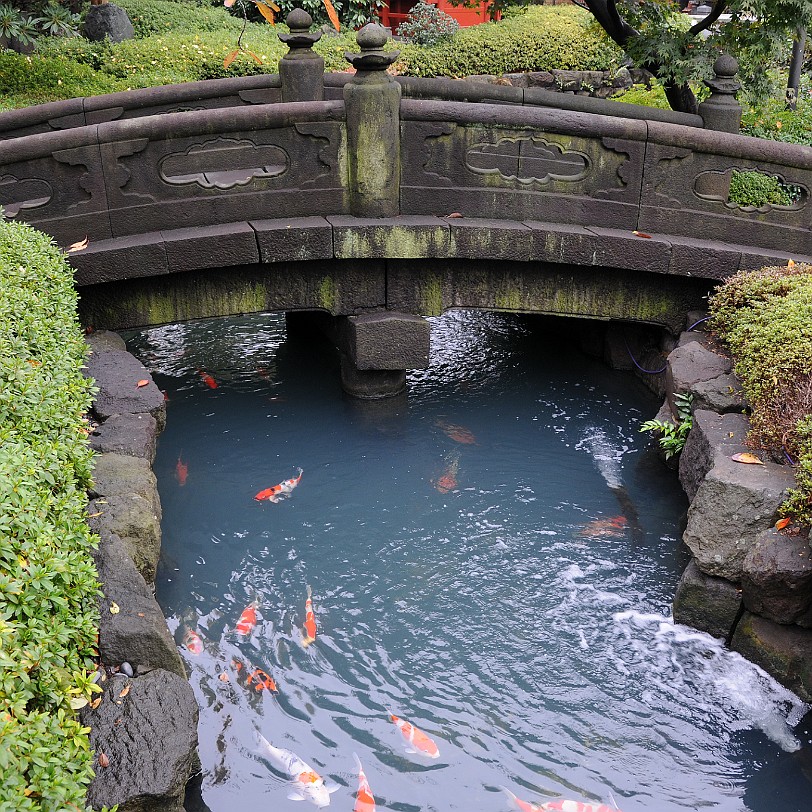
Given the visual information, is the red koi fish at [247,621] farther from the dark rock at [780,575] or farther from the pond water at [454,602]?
the dark rock at [780,575]

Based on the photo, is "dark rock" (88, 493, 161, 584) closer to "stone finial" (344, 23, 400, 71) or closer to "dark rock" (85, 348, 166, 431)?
"dark rock" (85, 348, 166, 431)

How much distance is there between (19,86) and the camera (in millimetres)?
14570

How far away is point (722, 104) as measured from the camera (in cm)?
819

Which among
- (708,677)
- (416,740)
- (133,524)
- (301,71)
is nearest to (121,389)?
(133,524)

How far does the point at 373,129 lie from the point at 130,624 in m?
4.57

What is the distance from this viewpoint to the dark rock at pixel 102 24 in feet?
56.3

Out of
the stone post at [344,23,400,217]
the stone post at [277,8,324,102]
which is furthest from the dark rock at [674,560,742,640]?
the stone post at [277,8,324,102]

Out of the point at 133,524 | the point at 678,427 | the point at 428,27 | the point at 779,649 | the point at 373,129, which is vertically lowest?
the point at 779,649

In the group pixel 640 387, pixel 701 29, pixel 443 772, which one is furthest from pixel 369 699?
pixel 701 29

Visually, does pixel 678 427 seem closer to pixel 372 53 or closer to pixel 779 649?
pixel 779 649

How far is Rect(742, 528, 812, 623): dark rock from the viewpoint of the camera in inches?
187

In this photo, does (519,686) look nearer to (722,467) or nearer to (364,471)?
(722,467)

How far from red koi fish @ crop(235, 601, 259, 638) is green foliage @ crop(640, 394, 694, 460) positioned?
3134mm

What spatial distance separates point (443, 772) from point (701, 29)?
8933 millimetres
